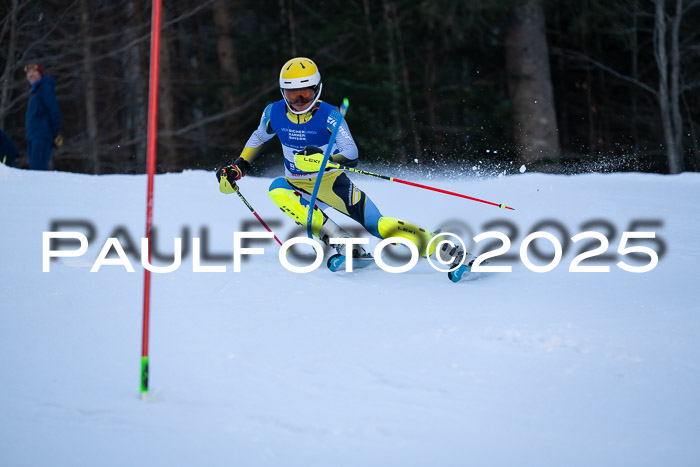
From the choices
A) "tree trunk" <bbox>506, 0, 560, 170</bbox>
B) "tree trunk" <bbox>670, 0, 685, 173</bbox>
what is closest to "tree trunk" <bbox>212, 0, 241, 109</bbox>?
"tree trunk" <bbox>506, 0, 560, 170</bbox>

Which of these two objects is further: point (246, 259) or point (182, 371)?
point (246, 259)

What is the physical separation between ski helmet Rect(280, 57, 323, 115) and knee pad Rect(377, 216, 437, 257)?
38.9 inches

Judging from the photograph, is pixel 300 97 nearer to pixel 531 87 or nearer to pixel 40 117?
pixel 40 117

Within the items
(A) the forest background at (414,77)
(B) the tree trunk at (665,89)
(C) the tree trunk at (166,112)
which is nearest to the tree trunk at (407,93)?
(A) the forest background at (414,77)

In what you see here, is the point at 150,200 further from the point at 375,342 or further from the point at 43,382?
the point at 375,342

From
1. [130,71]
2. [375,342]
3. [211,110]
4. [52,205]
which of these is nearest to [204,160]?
[211,110]

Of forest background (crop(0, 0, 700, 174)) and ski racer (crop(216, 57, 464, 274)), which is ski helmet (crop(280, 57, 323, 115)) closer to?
ski racer (crop(216, 57, 464, 274))

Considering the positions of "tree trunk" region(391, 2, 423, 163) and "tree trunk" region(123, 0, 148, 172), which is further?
"tree trunk" region(123, 0, 148, 172)

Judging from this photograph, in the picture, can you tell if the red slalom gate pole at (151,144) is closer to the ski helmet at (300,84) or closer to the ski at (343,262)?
the ski helmet at (300,84)

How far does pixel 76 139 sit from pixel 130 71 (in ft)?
6.57

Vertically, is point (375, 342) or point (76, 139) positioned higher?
point (76, 139)

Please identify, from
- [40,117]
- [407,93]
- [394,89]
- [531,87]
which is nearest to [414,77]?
[407,93]

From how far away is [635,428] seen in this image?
3.05 metres

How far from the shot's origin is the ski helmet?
201 inches
